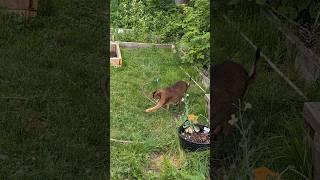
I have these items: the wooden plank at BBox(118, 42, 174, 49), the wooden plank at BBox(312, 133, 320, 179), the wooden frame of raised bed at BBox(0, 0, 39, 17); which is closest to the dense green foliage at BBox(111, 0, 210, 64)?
the wooden plank at BBox(118, 42, 174, 49)

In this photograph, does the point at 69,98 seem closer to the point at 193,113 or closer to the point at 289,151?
the point at 193,113

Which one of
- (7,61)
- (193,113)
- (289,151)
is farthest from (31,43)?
(289,151)

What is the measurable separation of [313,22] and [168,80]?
4.72ft

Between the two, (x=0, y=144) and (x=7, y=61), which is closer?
(x=0, y=144)

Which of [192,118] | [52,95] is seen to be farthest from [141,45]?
[192,118]

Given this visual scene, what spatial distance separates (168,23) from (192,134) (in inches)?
77.7

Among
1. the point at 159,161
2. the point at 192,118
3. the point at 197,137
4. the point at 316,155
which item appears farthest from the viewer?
the point at 192,118

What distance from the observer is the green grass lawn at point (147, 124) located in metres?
3.25

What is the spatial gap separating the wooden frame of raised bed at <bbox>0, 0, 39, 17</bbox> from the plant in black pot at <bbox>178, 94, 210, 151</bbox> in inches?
107

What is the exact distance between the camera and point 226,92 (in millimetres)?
3498

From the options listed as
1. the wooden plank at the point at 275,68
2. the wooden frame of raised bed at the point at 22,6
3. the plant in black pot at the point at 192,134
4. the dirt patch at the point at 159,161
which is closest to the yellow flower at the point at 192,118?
the plant in black pot at the point at 192,134

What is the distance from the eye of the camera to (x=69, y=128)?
12.1 ft

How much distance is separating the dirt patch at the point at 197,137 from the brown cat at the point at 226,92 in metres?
0.14

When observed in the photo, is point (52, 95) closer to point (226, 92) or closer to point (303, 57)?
point (226, 92)
